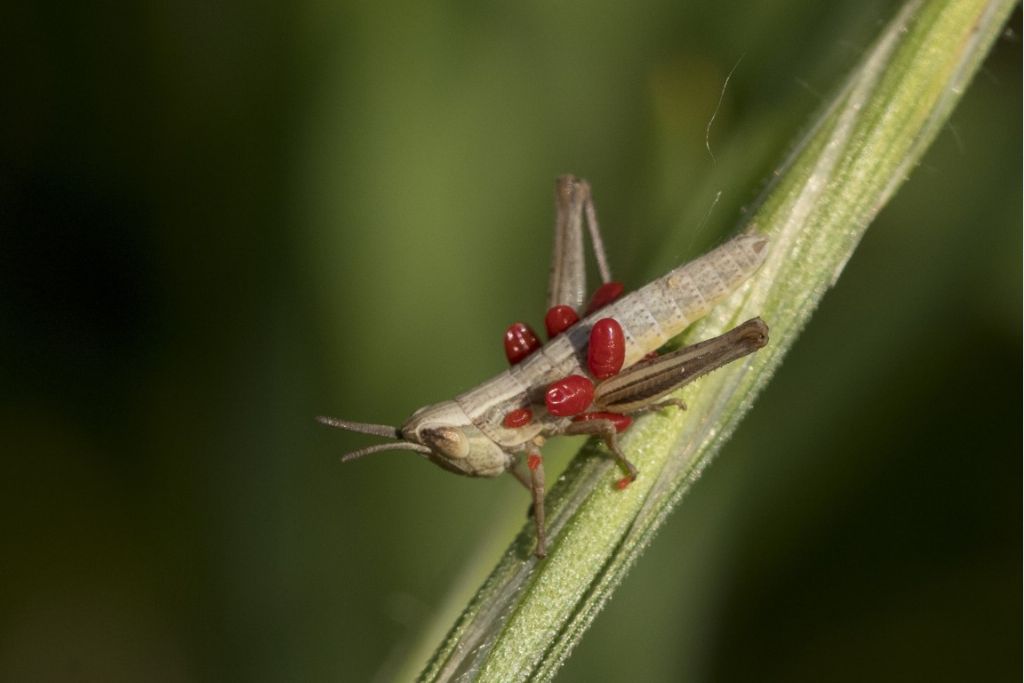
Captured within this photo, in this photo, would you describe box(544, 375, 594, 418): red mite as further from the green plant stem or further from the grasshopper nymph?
the green plant stem

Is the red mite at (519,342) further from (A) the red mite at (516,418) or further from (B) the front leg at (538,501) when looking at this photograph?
(B) the front leg at (538,501)

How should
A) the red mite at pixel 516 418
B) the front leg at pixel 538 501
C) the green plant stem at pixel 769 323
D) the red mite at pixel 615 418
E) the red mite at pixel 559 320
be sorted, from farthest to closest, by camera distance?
the red mite at pixel 559 320 < the red mite at pixel 516 418 < the red mite at pixel 615 418 < the front leg at pixel 538 501 < the green plant stem at pixel 769 323

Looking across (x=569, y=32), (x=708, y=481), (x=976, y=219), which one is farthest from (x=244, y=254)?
(x=976, y=219)

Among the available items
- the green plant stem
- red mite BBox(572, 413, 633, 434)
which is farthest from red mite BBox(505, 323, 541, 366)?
the green plant stem

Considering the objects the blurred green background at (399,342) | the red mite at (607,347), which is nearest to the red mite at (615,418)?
the red mite at (607,347)

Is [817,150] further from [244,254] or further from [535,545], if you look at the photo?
[244,254]

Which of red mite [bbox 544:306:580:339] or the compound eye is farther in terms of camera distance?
red mite [bbox 544:306:580:339]
